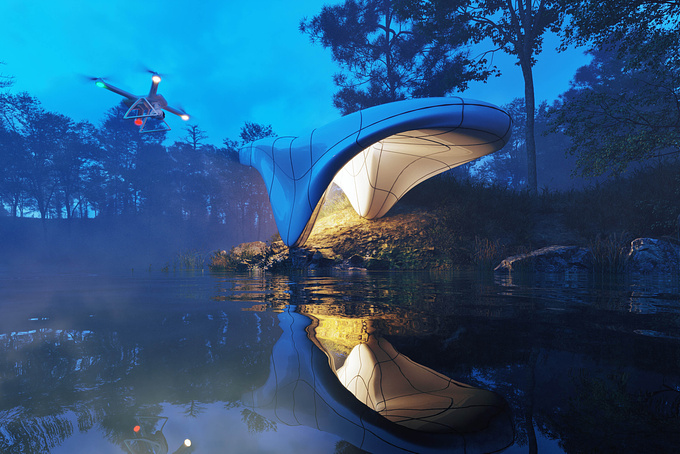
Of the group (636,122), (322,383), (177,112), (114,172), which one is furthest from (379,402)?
(114,172)

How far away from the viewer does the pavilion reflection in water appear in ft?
2.28

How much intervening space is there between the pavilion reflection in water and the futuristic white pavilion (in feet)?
25.8

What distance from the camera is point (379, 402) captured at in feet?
2.91

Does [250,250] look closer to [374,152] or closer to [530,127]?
[374,152]

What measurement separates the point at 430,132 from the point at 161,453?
30.5 feet

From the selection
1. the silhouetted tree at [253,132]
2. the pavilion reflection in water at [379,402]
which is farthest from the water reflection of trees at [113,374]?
the silhouetted tree at [253,132]

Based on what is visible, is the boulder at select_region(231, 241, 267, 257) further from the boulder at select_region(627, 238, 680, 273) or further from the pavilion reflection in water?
the pavilion reflection in water

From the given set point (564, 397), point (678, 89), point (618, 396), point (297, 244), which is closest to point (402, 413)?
point (564, 397)

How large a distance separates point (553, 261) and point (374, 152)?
20.5 feet

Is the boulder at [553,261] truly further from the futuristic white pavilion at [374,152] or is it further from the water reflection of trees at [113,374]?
the water reflection of trees at [113,374]

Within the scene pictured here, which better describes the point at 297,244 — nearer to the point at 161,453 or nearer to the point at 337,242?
the point at 337,242

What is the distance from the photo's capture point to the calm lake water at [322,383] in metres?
0.69

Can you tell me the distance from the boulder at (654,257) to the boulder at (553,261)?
0.79 meters

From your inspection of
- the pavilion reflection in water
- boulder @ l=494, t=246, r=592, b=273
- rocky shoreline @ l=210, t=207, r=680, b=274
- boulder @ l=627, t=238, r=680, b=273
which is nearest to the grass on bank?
rocky shoreline @ l=210, t=207, r=680, b=274
